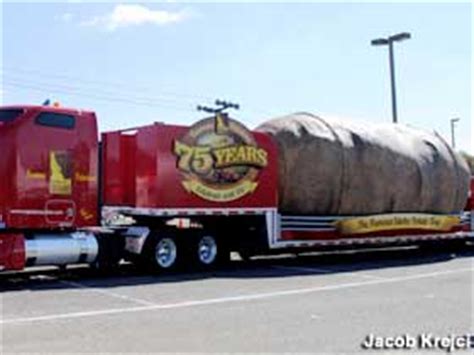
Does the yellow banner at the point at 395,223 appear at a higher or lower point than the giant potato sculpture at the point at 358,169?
lower

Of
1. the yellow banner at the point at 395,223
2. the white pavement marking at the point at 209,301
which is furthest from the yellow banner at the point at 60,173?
the yellow banner at the point at 395,223

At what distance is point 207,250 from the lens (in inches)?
628

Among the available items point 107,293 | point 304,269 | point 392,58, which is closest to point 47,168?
point 107,293

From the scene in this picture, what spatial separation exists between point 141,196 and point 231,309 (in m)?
5.33

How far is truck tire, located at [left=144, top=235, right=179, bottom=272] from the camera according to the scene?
48.9ft

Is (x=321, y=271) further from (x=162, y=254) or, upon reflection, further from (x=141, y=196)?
(x=141, y=196)

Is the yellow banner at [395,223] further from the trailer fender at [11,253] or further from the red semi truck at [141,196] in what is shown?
the trailer fender at [11,253]

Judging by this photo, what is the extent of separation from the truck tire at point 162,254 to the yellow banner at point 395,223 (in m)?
5.00

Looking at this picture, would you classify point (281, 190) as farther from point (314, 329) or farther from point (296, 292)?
point (314, 329)

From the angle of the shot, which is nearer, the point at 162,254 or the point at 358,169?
the point at 162,254

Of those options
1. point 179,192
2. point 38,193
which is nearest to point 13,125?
point 38,193

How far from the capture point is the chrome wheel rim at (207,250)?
15.8 metres

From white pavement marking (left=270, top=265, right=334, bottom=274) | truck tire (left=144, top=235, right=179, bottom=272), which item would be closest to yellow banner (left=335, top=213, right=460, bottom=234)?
white pavement marking (left=270, top=265, right=334, bottom=274)

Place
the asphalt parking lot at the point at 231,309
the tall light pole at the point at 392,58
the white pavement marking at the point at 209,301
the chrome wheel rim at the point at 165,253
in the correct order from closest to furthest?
the asphalt parking lot at the point at 231,309 < the white pavement marking at the point at 209,301 < the chrome wheel rim at the point at 165,253 < the tall light pole at the point at 392,58
